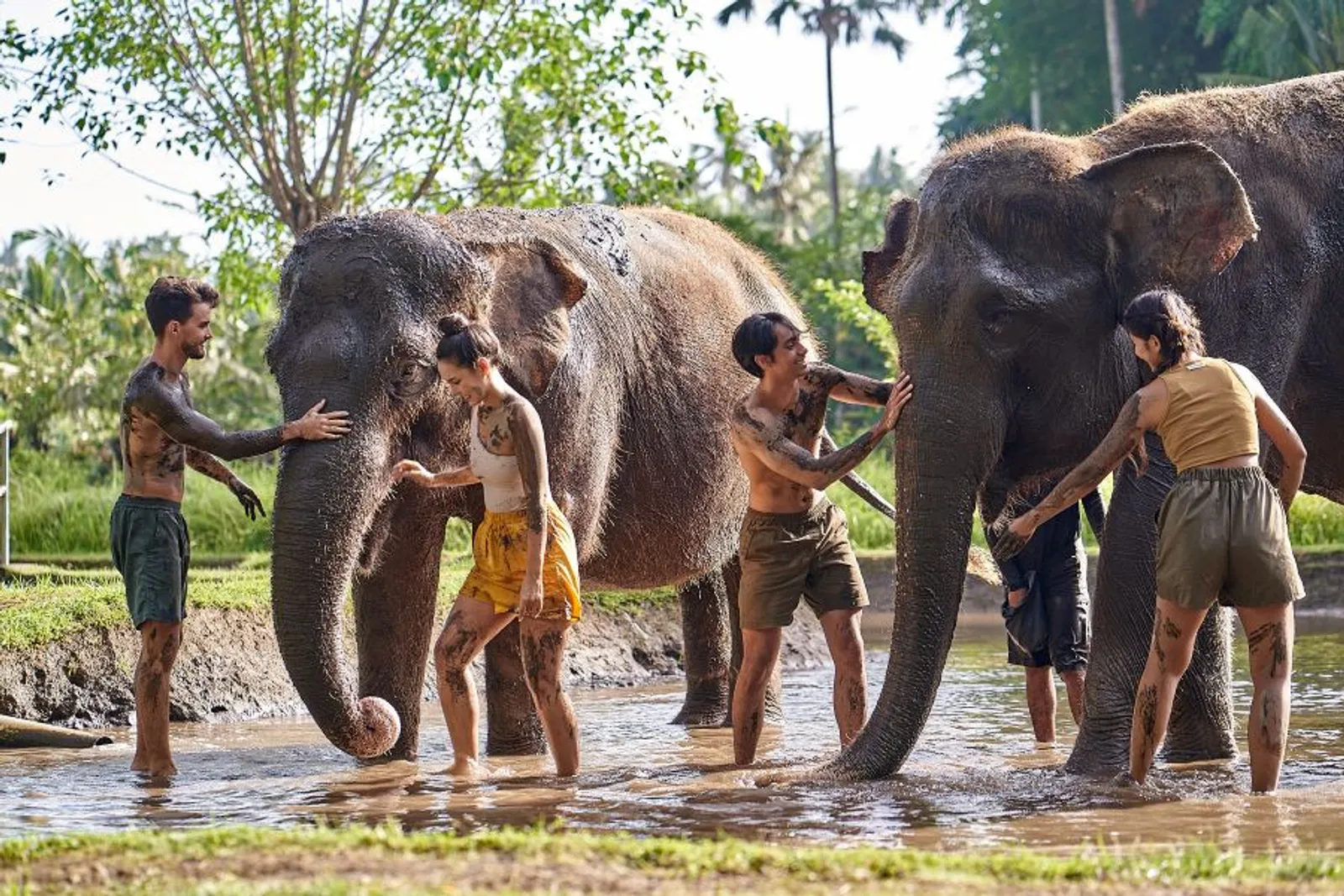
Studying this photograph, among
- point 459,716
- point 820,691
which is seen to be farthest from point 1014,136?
point 820,691

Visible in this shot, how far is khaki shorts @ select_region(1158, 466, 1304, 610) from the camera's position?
6570 millimetres

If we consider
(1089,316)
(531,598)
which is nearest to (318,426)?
(531,598)

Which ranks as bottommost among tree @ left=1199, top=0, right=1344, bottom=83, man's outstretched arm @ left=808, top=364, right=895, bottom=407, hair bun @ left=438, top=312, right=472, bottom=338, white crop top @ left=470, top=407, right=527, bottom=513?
white crop top @ left=470, top=407, right=527, bottom=513

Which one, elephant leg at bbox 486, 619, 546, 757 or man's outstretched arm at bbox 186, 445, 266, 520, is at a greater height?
man's outstretched arm at bbox 186, 445, 266, 520

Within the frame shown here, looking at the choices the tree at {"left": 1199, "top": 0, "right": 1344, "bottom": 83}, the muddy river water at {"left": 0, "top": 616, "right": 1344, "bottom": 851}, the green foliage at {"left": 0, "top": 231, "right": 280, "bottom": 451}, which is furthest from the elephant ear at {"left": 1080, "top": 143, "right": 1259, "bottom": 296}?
the tree at {"left": 1199, "top": 0, "right": 1344, "bottom": 83}

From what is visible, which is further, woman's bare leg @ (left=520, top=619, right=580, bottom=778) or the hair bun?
woman's bare leg @ (left=520, top=619, right=580, bottom=778)

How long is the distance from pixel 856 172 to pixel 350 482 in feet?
360

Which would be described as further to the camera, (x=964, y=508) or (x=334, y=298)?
(x=334, y=298)

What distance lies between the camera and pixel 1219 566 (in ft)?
21.6

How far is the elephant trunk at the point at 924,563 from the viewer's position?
6758mm

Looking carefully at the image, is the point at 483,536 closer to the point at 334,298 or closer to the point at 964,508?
the point at 334,298

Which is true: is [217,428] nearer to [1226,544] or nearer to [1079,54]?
[1226,544]

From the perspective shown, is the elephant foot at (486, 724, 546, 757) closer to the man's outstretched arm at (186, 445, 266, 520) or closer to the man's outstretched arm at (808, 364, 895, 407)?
the man's outstretched arm at (186, 445, 266, 520)

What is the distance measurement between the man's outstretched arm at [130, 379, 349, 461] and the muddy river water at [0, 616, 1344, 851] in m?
1.24
